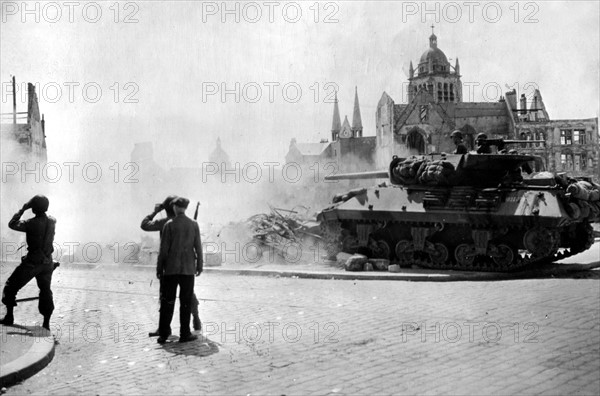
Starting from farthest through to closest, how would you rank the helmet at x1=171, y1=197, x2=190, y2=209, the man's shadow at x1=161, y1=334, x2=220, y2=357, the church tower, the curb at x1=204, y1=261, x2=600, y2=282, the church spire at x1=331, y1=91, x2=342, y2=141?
the church spire at x1=331, y1=91, x2=342, y2=141 < the church tower < the curb at x1=204, y1=261, x2=600, y2=282 < the helmet at x1=171, y1=197, x2=190, y2=209 < the man's shadow at x1=161, y1=334, x2=220, y2=357

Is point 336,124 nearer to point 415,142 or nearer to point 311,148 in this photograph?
point 311,148

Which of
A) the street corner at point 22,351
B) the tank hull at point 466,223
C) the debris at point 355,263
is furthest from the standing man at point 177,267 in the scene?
the tank hull at point 466,223

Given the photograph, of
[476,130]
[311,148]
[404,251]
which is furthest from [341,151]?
[404,251]

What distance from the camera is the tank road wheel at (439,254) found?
15.1m

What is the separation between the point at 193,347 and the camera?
7.16m

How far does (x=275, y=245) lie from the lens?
18578mm

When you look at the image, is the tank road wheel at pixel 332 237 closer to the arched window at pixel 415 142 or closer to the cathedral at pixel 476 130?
the cathedral at pixel 476 130

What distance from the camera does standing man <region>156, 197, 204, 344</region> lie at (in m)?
7.55

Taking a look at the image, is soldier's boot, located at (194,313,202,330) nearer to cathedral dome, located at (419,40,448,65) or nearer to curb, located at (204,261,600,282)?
curb, located at (204,261,600,282)

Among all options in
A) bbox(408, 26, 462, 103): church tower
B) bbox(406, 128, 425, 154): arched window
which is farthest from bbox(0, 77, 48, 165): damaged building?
bbox(408, 26, 462, 103): church tower

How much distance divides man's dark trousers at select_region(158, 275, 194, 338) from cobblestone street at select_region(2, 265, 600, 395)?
0.28 metres

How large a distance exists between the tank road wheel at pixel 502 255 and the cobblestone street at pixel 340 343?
251 centimetres

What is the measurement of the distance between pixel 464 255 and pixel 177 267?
865 cm

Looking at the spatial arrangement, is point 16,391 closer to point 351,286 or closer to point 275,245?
point 351,286
